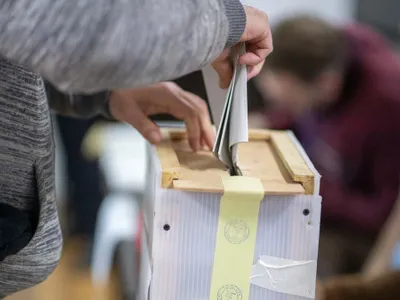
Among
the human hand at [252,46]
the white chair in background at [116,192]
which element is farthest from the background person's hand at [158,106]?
the white chair in background at [116,192]

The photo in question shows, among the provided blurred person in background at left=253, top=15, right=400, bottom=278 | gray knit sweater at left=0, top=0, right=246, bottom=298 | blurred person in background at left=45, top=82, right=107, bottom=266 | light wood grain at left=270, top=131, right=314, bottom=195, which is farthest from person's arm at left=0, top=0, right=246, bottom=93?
blurred person in background at left=45, top=82, right=107, bottom=266

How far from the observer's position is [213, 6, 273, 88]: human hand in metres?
0.74

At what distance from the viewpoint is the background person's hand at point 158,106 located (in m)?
0.99

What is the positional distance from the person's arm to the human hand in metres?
0.12

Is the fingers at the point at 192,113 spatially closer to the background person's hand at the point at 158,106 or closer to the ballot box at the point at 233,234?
the background person's hand at the point at 158,106

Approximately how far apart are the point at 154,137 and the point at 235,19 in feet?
0.98

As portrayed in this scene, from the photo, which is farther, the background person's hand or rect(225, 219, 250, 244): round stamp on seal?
the background person's hand

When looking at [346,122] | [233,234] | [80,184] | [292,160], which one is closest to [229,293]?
[233,234]

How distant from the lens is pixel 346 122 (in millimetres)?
2123

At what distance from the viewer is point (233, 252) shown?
78 centimetres

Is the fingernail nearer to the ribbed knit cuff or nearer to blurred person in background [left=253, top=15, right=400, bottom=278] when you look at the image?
the ribbed knit cuff

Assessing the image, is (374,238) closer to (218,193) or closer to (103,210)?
(103,210)

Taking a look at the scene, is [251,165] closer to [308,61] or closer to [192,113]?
Result: [192,113]

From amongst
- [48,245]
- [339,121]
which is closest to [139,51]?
[48,245]
